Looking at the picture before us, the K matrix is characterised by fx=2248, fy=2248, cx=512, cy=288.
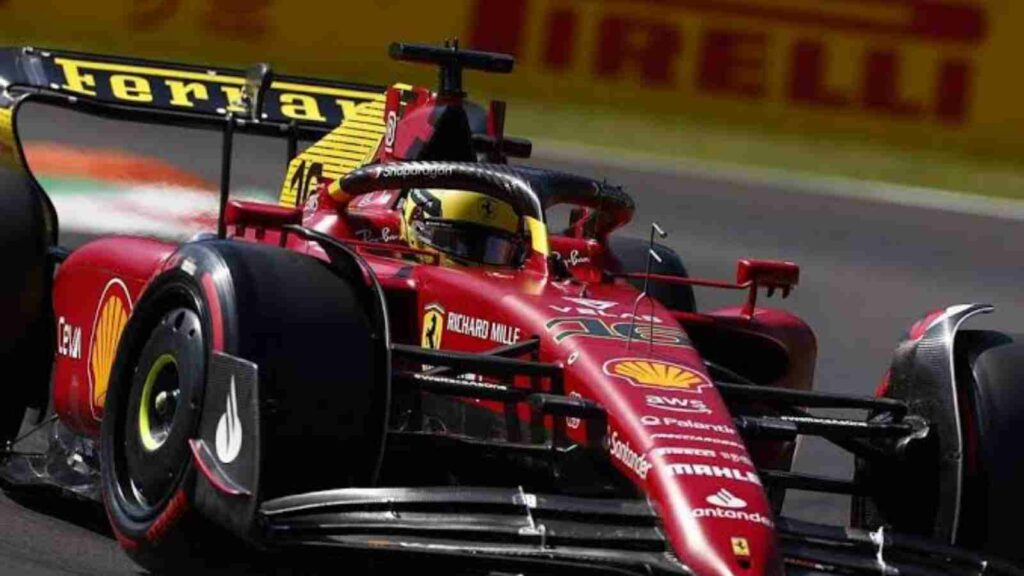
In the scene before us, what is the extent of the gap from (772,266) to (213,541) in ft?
→ 7.36

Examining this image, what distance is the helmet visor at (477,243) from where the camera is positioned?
25.2 feet

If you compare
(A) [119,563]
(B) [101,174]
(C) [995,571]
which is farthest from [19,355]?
(B) [101,174]

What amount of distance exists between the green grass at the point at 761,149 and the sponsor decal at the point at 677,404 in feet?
33.4

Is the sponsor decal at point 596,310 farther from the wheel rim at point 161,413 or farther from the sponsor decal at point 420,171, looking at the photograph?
the wheel rim at point 161,413

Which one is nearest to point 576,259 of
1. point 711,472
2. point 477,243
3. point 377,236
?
point 477,243

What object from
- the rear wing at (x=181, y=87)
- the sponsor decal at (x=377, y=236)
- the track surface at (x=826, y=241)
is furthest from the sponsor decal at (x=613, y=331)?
the track surface at (x=826, y=241)

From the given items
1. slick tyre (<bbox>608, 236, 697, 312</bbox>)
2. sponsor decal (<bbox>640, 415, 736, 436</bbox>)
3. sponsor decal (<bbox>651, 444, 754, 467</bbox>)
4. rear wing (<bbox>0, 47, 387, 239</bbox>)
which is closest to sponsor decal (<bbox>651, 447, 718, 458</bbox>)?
sponsor decal (<bbox>651, 444, 754, 467</bbox>)

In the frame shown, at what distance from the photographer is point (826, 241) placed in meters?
14.4

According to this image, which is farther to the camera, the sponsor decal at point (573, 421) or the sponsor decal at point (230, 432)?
the sponsor decal at point (573, 421)

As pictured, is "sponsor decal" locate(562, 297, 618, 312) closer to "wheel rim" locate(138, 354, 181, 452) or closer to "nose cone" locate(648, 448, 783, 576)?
"nose cone" locate(648, 448, 783, 576)

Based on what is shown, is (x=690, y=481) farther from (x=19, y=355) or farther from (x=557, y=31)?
(x=557, y=31)

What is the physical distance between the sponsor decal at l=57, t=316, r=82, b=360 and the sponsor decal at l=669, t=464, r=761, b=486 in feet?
9.07

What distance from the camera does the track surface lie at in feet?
40.8

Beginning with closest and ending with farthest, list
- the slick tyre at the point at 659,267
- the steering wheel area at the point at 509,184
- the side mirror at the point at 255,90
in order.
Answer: the steering wheel area at the point at 509,184 < the slick tyre at the point at 659,267 < the side mirror at the point at 255,90
